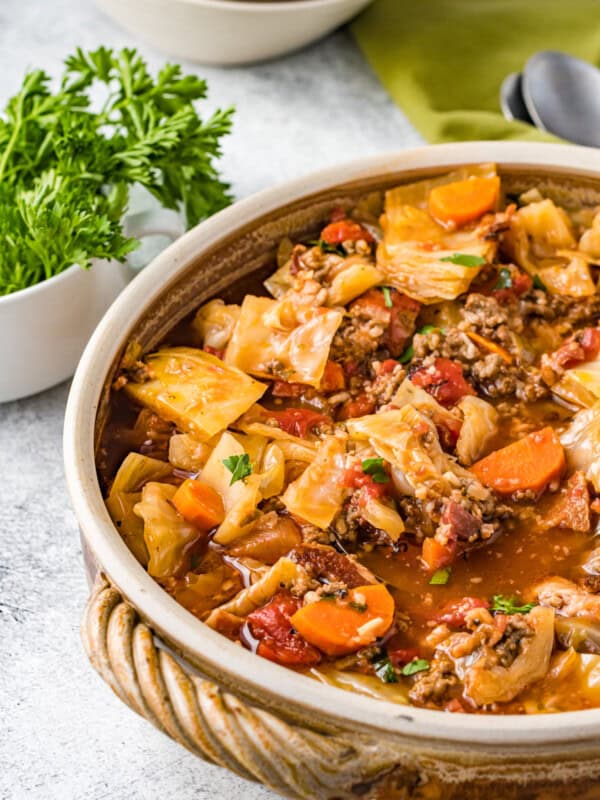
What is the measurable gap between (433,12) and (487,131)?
1.15 metres

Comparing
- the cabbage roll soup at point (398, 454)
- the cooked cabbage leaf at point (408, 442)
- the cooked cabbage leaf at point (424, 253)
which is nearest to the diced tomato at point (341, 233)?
the cabbage roll soup at point (398, 454)

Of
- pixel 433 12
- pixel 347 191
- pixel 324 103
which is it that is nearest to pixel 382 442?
pixel 347 191

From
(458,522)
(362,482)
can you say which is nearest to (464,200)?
(362,482)

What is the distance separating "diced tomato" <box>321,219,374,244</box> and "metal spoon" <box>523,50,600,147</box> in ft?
5.49

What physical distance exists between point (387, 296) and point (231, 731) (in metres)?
2.01

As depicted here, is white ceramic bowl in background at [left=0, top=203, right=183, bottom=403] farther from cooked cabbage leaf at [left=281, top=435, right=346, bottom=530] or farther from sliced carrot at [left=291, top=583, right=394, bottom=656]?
A: sliced carrot at [left=291, top=583, right=394, bottom=656]

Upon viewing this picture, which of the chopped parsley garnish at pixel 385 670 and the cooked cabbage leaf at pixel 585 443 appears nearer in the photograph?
the chopped parsley garnish at pixel 385 670

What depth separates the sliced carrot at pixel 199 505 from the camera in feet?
12.7

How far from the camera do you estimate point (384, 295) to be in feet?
15.1

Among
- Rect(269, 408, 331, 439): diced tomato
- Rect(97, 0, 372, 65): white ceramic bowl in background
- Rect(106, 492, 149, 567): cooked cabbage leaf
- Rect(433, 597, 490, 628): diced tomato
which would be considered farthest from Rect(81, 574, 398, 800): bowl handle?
Rect(97, 0, 372, 65): white ceramic bowl in background

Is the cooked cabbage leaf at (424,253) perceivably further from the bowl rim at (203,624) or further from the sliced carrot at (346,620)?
the sliced carrot at (346,620)

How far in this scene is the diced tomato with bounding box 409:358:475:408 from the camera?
171 inches

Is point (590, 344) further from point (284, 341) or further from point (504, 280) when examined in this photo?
point (284, 341)

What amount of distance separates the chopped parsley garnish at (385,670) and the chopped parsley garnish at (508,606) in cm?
39
